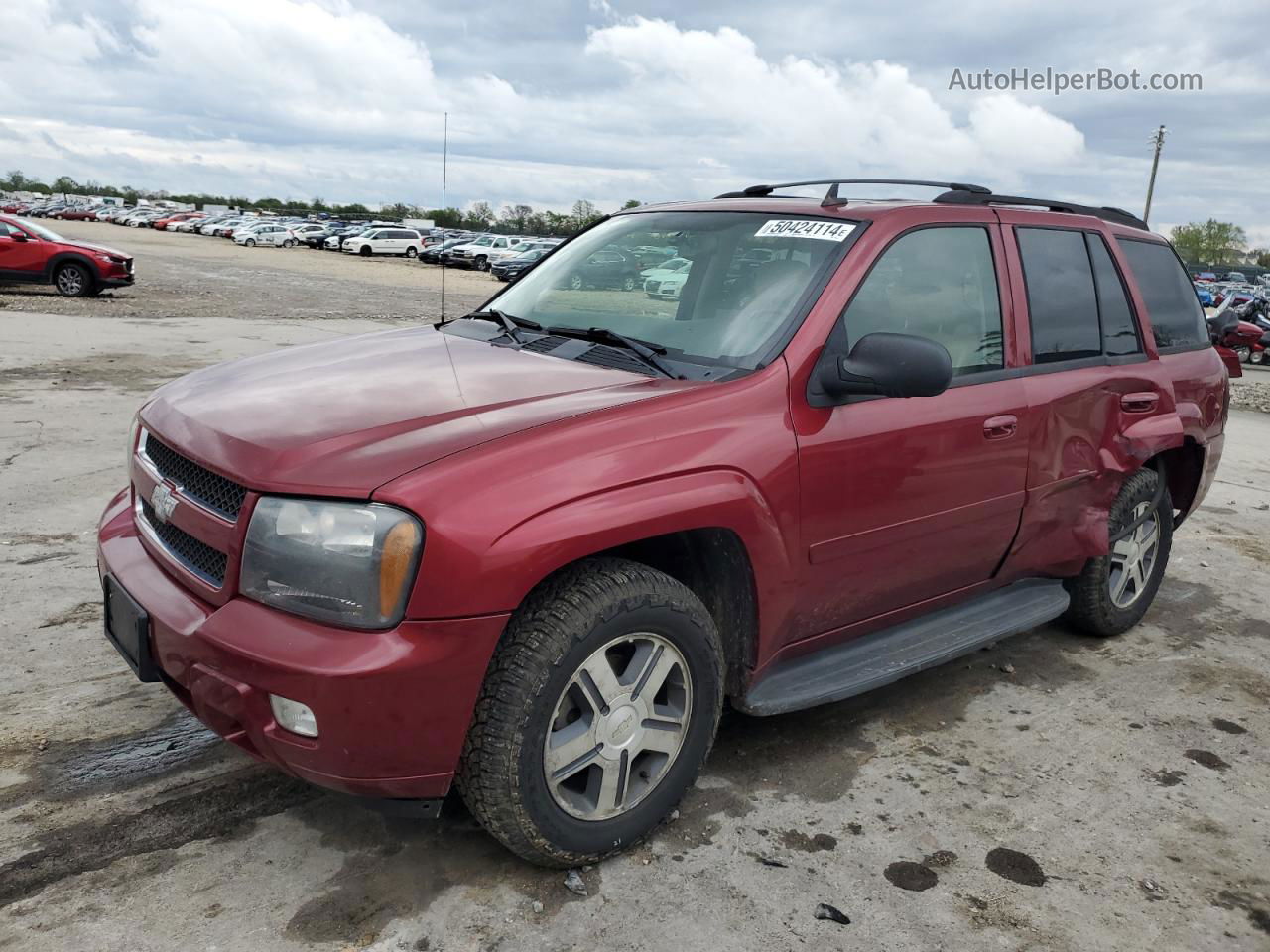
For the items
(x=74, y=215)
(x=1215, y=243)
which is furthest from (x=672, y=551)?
(x=1215, y=243)

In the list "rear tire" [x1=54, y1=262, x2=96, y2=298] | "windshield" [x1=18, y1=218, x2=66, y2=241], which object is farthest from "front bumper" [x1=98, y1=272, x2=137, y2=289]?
"windshield" [x1=18, y1=218, x2=66, y2=241]

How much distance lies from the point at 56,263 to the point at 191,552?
61.2 feet

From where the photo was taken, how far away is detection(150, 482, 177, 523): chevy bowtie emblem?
110 inches

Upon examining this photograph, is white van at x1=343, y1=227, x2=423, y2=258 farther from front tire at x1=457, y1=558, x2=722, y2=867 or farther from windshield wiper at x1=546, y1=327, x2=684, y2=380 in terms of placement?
front tire at x1=457, y1=558, x2=722, y2=867

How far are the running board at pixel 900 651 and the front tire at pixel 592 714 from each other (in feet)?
1.03

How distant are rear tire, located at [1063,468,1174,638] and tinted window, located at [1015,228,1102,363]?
2.42ft

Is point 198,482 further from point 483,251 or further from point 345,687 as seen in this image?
point 483,251

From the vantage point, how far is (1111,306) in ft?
14.3

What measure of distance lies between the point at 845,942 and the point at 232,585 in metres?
1.70

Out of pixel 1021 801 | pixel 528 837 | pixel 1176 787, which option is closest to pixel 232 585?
pixel 528 837

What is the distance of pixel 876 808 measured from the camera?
125 inches

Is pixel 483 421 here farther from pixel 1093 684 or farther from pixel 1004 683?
pixel 1093 684

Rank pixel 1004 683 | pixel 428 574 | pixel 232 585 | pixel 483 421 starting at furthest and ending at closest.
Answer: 1. pixel 1004 683
2. pixel 483 421
3. pixel 232 585
4. pixel 428 574

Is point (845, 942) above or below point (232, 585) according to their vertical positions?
below
